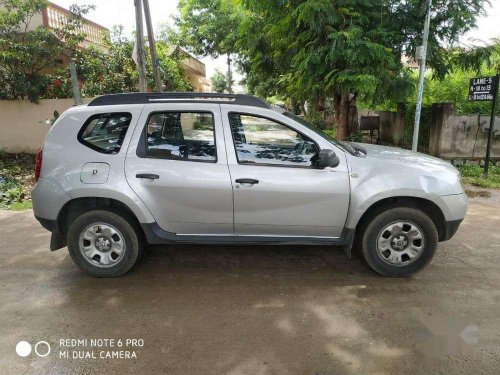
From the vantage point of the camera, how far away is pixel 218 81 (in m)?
58.6

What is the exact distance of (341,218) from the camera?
367cm

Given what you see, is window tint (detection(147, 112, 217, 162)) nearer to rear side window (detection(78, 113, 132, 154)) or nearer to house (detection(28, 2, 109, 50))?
rear side window (detection(78, 113, 132, 154))

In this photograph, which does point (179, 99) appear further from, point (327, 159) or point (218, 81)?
point (218, 81)

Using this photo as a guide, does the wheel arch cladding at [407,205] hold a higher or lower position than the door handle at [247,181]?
lower

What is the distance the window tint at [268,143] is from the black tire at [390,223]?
0.88 m

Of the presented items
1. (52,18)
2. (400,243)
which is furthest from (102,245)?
(52,18)

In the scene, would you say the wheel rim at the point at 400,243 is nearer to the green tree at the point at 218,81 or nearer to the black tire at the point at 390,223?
the black tire at the point at 390,223

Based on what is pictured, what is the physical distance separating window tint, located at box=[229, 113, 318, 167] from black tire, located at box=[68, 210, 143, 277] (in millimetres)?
1299

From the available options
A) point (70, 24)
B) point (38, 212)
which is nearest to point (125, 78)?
point (70, 24)

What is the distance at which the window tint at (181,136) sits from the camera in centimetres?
368

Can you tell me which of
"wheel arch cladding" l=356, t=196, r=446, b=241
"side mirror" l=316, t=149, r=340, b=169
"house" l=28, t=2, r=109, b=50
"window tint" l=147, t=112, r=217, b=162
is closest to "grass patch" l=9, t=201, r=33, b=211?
"window tint" l=147, t=112, r=217, b=162

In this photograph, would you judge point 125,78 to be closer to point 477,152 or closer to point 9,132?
point 9,132

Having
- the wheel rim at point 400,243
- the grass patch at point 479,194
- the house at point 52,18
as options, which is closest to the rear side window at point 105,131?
the wheel rim at point 400,243

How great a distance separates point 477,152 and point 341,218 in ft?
25.1
